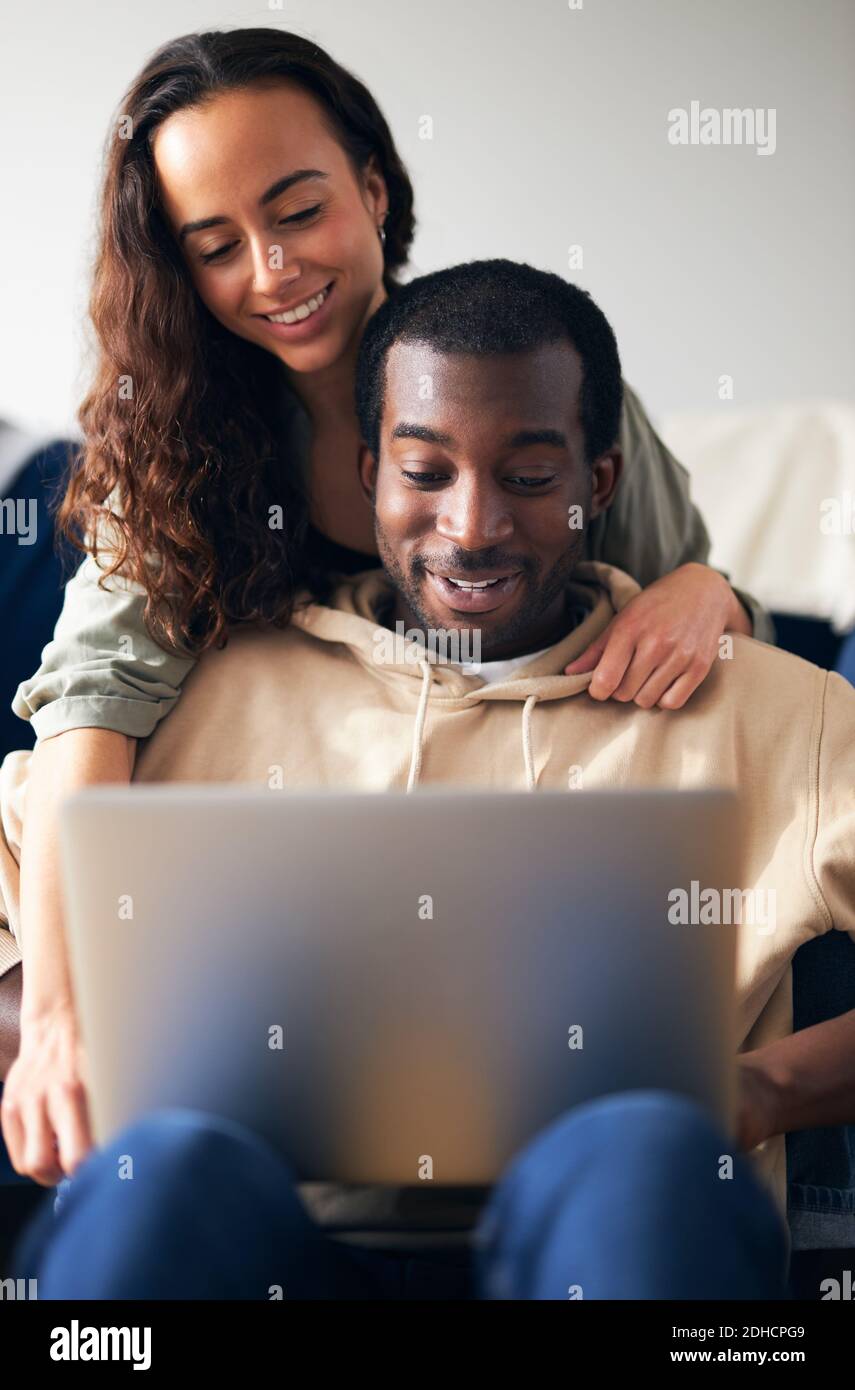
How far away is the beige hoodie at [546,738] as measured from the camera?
1206mm

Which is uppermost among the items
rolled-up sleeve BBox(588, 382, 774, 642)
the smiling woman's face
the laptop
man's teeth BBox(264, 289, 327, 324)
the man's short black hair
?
the smiling woman's face

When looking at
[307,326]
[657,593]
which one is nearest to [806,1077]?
[657,593]

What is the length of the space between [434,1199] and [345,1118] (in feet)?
0.53

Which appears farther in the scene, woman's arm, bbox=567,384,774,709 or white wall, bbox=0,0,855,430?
white wall, bbox=0,0,855,430

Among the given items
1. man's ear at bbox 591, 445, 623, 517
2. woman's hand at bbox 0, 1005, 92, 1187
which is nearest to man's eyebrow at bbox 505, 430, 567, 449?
man's ear at bbox 591, 445, 623, 517

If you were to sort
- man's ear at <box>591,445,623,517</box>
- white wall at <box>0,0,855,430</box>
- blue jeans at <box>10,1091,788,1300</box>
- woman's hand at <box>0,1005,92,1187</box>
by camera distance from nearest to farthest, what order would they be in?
1. blue jeans at <box>10,1091,788,1300</box>
2. woman's hand at <box>0,1005,92,1187</box>
3. man's ear at <box>591,445,623,517</box>
4. white wall at <box>0,0,855,430</box>

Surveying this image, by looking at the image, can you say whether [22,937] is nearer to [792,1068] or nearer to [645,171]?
[792,1068]

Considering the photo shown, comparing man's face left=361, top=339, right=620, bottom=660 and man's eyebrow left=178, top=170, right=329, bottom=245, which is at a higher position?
man's eyebrow left=178, top=170, right=329, bottom=245

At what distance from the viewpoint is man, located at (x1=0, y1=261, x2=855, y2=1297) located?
1.21 m

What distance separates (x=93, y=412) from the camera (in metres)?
1.54

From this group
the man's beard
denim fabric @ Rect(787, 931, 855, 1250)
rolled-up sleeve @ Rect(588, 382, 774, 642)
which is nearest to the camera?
denim fabric @ Rect(787, 931, 855, 1250)

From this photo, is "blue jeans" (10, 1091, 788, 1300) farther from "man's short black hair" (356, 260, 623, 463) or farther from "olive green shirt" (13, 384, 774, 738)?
"man's short black hair" (356, 260, 623, 463)

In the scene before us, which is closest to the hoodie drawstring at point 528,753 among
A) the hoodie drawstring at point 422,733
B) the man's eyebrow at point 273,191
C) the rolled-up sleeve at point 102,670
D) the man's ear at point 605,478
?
the hoodie drawstring at point 422,733

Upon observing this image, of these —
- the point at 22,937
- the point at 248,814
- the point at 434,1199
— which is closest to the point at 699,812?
the point at 248,814
